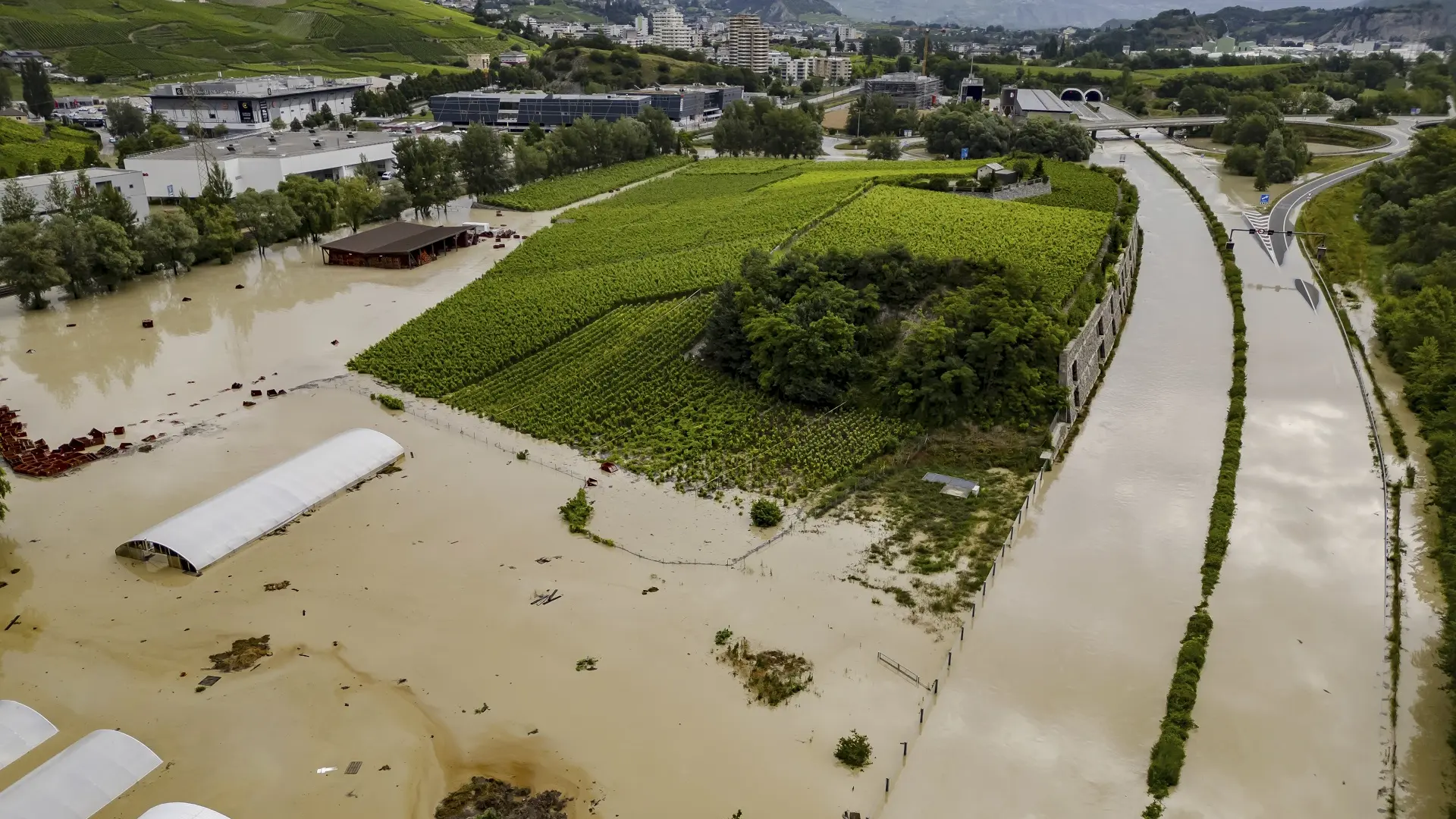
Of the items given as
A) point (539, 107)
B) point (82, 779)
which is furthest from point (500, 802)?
point (539, 107)

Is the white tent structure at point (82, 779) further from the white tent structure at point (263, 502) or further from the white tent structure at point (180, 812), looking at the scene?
the white tent structure at point (263, 502)

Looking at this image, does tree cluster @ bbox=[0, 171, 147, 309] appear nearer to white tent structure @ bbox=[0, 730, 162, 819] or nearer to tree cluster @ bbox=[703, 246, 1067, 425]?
tree cluster @ bbox=[703, 246, 1067, 425]

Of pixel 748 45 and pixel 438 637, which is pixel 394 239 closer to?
pixel 438 637

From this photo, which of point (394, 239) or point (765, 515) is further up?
point (394, 239)

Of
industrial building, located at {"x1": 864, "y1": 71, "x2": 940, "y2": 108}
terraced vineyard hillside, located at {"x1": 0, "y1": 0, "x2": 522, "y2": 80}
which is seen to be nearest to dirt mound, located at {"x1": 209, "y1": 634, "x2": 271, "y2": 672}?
industrial building, located at {"x1": 864, "y1": 71, "x2": 940, "y2": 108}

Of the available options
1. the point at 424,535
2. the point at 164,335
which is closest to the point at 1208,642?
the point at 424,535

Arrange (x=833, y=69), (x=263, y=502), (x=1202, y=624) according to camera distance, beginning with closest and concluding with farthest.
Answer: (x=1202, y=624) < (x=263, y=502) < (x=833, y=69)
